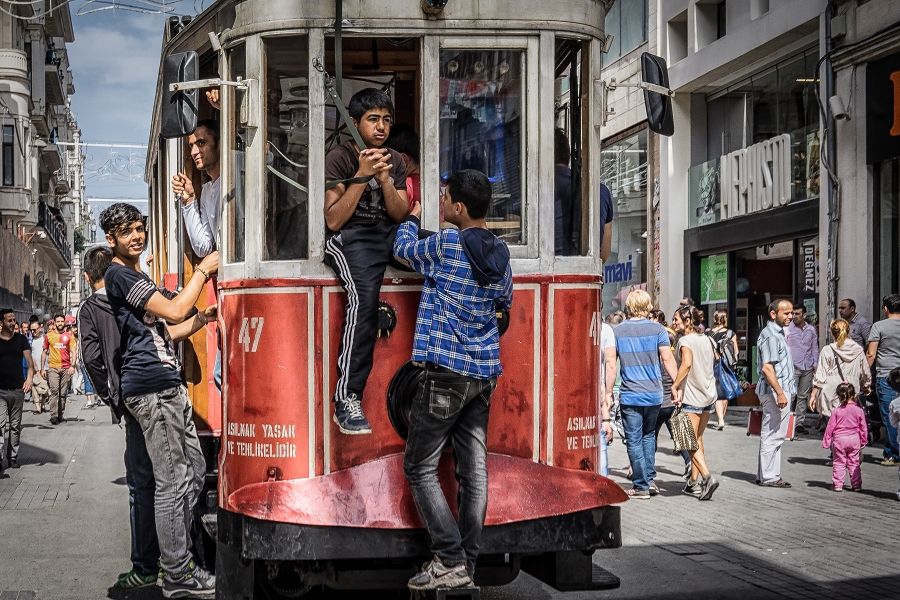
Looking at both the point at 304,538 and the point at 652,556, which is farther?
the point at 652,556

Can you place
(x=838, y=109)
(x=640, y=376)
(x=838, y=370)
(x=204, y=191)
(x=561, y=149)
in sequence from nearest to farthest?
(x=561, y=149) → (x=204, y=191) → (x=640, y=376) → (x=838, y=370) → (x=838, y=109)

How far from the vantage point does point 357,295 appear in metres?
5.10

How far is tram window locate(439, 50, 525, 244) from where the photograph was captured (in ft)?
17.6

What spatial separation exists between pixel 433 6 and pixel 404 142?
77 cm

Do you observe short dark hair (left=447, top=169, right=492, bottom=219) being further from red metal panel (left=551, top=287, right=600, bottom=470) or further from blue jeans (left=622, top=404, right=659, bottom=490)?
blue jeans (left=622, top=404, right=659, bottom=490)

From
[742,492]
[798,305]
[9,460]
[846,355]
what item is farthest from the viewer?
[798,305]

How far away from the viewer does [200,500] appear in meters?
7.06

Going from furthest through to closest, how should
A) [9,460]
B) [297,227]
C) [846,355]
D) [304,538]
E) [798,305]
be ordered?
[798,305] → [9,460] → [846,355] → [297,227] → [304,538]

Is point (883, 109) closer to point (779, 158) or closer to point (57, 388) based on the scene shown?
point (779, 158)

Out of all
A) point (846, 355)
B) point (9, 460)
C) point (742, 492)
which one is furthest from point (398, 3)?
point (9, 460)

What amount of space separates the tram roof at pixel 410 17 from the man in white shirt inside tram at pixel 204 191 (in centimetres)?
Result: 97

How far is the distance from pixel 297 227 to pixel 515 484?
1551 millimetres

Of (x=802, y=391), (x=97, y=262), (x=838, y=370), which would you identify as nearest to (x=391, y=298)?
(x=97, y=262)

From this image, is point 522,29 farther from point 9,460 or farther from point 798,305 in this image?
point 798,305
